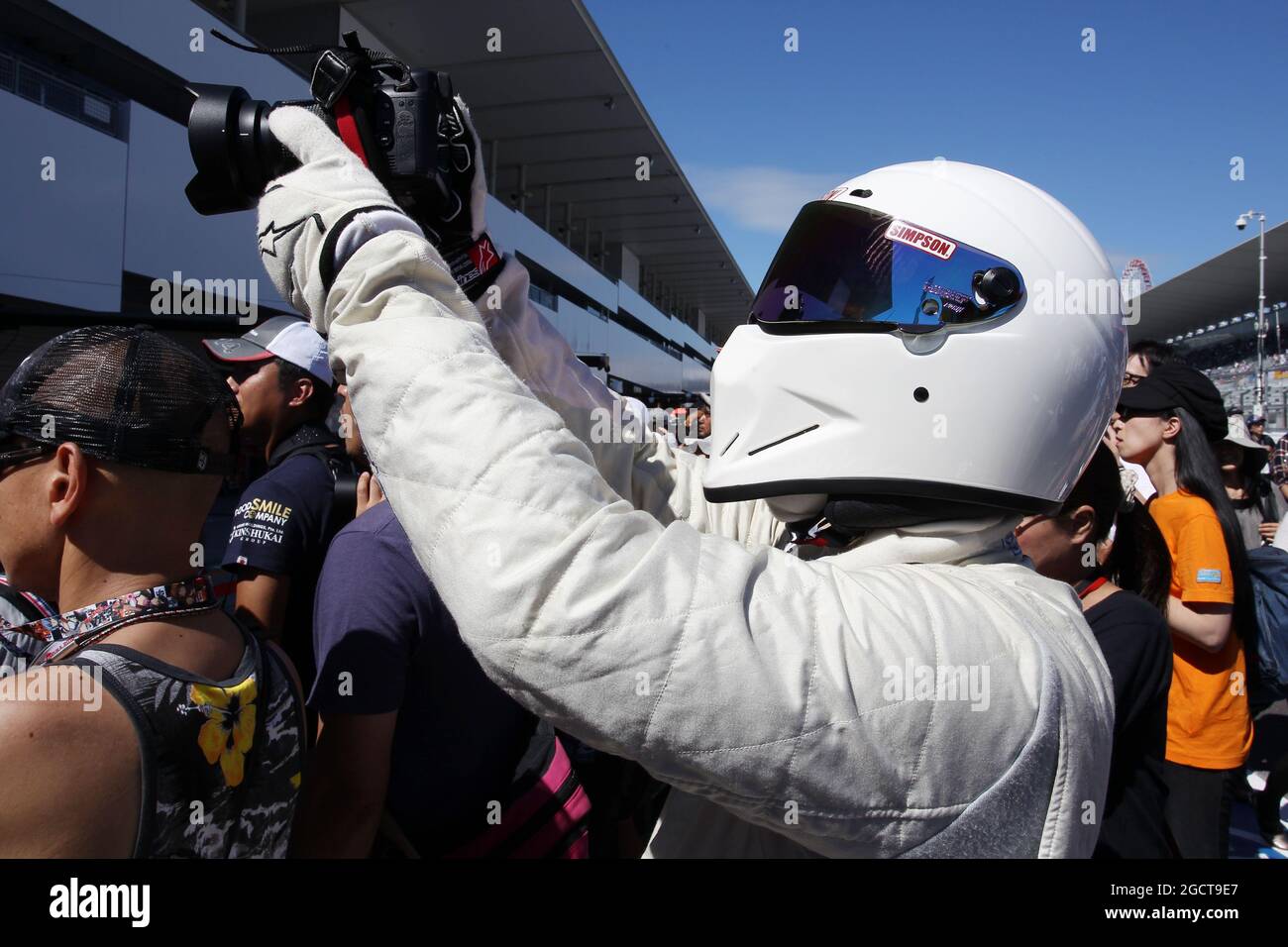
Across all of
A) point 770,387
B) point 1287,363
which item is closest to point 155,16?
point 770,387

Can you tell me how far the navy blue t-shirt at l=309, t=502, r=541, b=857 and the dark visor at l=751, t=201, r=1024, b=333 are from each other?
0.98 metres

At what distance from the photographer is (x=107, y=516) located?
1.32 metres

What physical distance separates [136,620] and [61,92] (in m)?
8.40

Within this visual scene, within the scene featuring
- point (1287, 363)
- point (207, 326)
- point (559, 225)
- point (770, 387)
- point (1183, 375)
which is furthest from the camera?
point (1287, 363)

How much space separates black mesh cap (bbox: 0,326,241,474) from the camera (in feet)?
4.27

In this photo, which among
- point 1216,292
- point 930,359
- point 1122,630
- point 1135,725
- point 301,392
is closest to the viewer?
point 930,359

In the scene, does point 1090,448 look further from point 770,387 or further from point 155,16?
point 155,16

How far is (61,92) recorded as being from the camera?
24.2 feet

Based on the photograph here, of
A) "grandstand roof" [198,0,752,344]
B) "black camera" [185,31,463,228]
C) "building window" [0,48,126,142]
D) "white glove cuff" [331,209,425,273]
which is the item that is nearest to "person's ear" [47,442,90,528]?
"black camera" [185,31,463,228]

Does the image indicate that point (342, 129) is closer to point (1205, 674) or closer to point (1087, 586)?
Result: point (1087, 586)

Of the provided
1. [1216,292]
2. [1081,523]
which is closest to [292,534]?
[1081,523]

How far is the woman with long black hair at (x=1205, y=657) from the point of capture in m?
2.60

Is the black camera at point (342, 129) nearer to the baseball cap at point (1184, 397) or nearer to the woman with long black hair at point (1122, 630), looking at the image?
the woman with long black hair at point (1122, 630)
